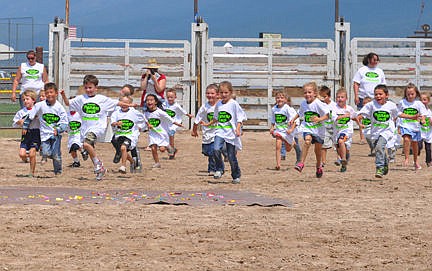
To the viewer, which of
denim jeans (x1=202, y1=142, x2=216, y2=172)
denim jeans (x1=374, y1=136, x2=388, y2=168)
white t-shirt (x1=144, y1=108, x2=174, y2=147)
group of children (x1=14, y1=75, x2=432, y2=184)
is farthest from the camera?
white t-shirt (x1=144, y1=108, x2=174, y2=147)

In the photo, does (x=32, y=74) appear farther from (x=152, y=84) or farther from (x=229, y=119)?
(x=229, y=119)

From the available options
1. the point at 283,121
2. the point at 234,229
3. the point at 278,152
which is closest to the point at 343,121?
the point at 283,121

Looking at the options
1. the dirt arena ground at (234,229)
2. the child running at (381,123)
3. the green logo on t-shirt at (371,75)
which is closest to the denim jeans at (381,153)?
the child running at (381,123)

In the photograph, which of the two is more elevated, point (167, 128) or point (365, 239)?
point (167, 128)

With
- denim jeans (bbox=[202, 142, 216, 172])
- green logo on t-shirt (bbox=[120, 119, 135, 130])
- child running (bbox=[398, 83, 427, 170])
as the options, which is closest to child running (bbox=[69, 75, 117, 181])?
green logo on t-shirt (bbox=[120, 119, 135, 130])

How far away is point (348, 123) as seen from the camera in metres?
16.3

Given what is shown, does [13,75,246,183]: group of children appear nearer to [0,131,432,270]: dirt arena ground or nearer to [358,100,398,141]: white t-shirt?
[0,131,432,270]: dirt arena ground

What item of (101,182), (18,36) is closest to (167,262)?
(101,182)

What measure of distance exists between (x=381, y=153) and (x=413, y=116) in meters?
2.08

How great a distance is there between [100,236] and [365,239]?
2357 millimetres

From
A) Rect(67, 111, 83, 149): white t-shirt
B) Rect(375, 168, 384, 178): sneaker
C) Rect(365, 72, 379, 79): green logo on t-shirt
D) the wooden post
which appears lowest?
Rect(375, 168, 384, 178): sneaker

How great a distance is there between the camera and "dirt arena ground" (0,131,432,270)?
7344mm

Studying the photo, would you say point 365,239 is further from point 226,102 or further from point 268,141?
point 268,141

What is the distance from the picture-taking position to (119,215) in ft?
32.2
